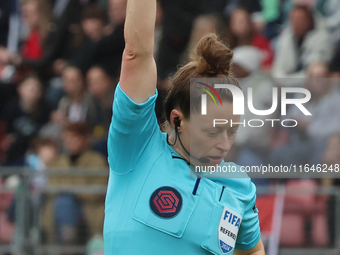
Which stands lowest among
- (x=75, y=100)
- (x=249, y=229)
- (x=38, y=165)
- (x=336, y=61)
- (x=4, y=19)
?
(x=38, y=165)

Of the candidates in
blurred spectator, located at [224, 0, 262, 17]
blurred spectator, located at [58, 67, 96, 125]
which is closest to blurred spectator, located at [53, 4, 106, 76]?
blurred spectator, located at [58, 67, 96, 125]

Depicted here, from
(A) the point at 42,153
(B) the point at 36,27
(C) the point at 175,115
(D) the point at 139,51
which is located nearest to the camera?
(D) the point at 139,51

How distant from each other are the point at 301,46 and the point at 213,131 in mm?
4003

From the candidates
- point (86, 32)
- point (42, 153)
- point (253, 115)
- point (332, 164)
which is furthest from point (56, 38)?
point (332, 164)

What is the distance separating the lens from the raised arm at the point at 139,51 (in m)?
1.71

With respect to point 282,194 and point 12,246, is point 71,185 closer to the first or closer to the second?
point 12,246

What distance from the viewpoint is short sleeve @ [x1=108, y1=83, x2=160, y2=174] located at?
1777 mm

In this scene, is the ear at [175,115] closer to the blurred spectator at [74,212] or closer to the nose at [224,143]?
the nose at [224,143]

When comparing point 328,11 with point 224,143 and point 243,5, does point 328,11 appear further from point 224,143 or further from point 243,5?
point 224,143

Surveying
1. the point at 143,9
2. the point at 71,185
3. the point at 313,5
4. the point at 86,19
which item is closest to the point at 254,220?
the point at 143,9

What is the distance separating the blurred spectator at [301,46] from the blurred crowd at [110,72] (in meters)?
0.01

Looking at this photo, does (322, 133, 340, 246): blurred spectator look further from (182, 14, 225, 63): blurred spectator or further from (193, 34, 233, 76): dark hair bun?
(193, 34, 233, 76): dark hair bun

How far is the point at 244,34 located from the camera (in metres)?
5.73

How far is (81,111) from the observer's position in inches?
239
